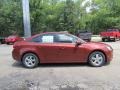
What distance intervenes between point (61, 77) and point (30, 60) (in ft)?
9.17

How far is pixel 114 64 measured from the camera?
531 inches

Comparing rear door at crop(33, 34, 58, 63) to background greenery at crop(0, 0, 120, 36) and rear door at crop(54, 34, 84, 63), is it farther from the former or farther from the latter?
background greenery at crop(0, 0, 120, 36)

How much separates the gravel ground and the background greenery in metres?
37.1

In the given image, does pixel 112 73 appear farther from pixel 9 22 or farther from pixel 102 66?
pixel 9 22

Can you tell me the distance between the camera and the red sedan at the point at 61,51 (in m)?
13.0

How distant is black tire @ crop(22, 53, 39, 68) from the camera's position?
1313cm

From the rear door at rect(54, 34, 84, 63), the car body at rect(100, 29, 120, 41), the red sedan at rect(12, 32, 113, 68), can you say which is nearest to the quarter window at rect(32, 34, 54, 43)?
the red sedan at rect(12, 32, 113, 68)

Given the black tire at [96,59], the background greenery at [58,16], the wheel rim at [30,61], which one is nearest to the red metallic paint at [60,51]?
the black tire at [96,59]

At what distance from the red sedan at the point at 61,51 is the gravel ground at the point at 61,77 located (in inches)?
12.3

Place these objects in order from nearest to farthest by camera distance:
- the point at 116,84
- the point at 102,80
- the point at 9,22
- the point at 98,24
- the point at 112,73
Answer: the point at 116,84 < the point at 102,80 < the point at 112,73 < the point at 9,22 < the point at 98,24

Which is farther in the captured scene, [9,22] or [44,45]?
[9,22]

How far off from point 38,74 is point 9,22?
40.6 m

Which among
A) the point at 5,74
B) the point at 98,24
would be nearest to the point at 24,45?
the point at 5,74

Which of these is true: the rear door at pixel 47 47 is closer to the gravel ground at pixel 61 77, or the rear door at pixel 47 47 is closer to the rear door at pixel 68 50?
the rear door at pixel 68 50
